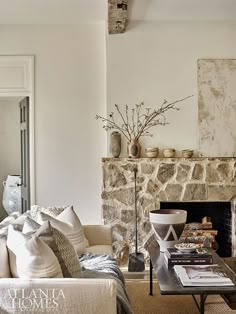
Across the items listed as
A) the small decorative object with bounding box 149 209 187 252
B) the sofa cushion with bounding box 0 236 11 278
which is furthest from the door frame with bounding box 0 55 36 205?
the sofa cushion with bounding box 0 236 11 278

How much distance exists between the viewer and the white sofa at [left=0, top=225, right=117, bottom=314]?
215 centimetres

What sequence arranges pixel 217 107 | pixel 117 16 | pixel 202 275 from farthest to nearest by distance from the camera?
pixel 217 107 < pixel 117 16 < pixel 202 275

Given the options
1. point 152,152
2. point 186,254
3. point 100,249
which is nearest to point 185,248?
point 186,254

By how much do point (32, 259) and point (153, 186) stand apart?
2.86 meters

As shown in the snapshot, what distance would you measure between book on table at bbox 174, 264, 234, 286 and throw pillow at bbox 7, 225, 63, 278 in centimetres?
80

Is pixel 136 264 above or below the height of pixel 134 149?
below

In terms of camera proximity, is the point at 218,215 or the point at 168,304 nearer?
the point at 168,304

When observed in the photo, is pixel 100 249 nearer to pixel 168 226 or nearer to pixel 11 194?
pixel 168 226

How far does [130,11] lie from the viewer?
469 centimetres

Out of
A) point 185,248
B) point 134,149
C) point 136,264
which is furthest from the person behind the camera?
point 134,149

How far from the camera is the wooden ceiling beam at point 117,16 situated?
3980mm

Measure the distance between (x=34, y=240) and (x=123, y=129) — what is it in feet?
9.78

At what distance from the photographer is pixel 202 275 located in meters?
2.63

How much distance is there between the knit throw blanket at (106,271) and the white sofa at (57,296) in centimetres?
25
